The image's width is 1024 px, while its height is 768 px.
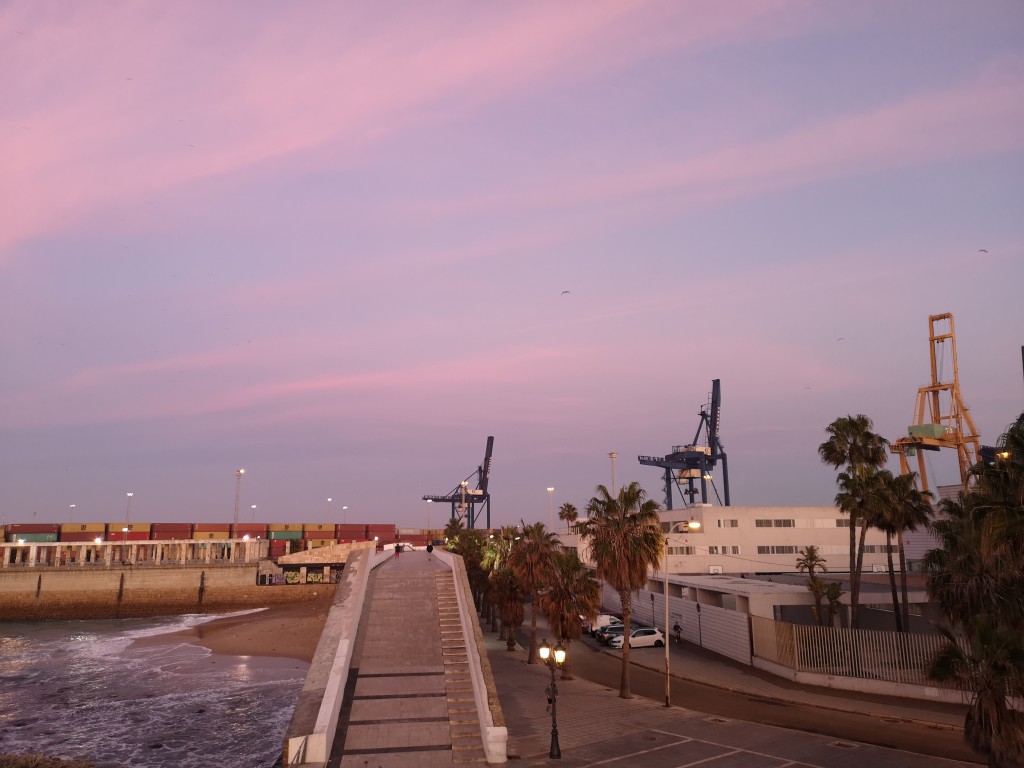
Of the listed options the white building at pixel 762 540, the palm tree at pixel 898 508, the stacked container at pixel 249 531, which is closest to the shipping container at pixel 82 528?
the stacked container at pixel 249 531

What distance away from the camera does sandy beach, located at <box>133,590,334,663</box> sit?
59219mm

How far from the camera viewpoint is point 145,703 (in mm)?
40594

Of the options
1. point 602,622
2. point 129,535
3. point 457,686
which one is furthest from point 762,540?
point 129,535

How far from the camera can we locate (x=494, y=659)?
41188 millimetres

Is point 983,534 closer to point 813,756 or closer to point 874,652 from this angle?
point 813,756

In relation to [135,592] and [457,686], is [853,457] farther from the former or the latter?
[135,592]

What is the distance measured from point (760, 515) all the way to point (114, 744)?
200 feet

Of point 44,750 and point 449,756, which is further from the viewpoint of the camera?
point 44,750

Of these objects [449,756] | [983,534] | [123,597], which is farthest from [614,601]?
[123,597]

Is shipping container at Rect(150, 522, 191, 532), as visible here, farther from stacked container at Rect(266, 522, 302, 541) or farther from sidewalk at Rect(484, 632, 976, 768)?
sidewalk at Rect(484, 632, 976, 768)

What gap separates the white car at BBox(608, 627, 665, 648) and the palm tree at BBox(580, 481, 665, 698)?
14373mm

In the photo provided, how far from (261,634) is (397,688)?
50.3m

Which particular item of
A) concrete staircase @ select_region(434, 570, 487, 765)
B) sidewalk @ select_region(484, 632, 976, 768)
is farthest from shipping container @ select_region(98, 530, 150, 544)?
concrete staircase @ select_region(434, 570, 487, 765)

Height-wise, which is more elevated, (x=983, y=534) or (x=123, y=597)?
(x=983, y=534)
